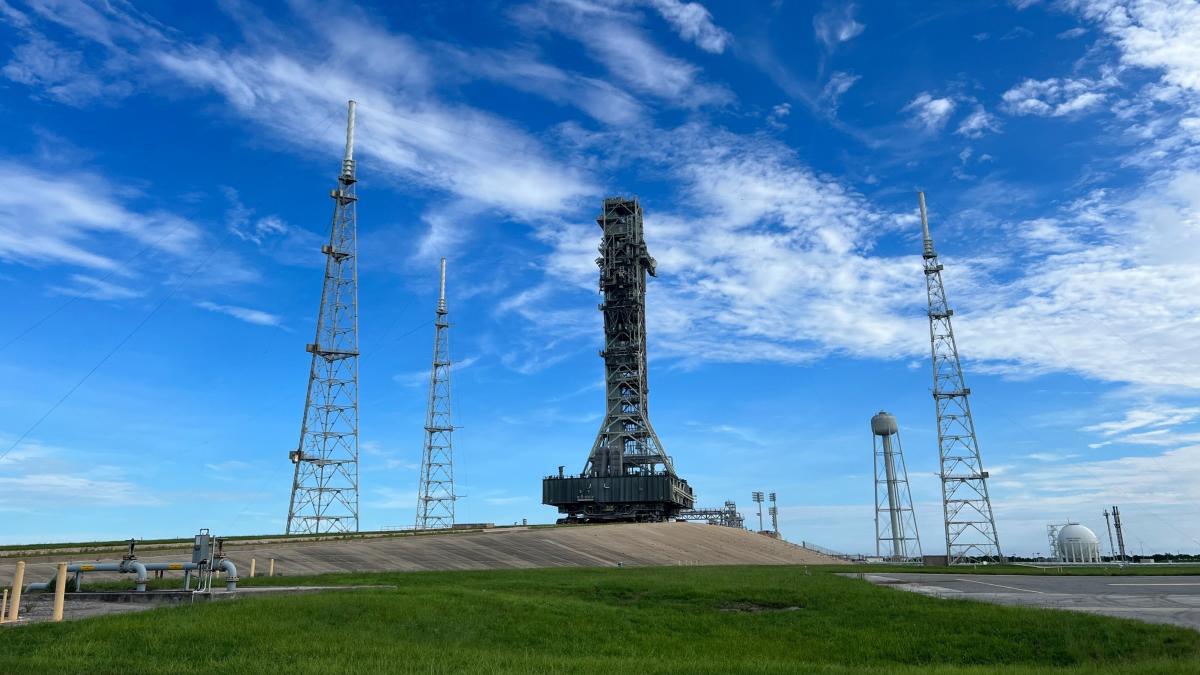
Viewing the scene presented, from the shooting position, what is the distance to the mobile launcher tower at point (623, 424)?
91.6 meters

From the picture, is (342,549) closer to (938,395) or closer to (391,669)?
(391,669)

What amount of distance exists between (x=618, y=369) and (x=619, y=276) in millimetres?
11957

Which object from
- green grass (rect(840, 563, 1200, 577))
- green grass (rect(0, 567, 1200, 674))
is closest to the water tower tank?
green grass (rect(840, 563, 1200, 577))

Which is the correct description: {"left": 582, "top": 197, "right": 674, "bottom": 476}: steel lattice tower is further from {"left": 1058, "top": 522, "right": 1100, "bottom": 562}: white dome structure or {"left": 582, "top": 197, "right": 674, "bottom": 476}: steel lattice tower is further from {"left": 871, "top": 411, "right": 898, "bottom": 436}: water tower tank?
{"left": 1058, "top": 522, "right": 1100, "bottom": 562}: white dome structure

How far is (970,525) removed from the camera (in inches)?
2472

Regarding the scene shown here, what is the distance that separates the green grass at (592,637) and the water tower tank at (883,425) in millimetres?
69162

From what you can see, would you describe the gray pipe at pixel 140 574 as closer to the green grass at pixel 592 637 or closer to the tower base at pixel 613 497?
the green grass at pixel 592 637

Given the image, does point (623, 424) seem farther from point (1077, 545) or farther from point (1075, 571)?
point (1075, 571)

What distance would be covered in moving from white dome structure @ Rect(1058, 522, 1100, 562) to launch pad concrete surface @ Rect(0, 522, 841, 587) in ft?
70.9

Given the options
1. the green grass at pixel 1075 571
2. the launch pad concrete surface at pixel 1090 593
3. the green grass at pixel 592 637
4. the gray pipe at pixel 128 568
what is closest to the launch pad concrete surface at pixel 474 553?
the gray pipe at pixel 128 568

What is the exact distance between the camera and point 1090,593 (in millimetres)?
24156

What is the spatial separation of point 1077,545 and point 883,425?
80.2 ft

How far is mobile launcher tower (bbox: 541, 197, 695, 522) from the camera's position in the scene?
91562 mm

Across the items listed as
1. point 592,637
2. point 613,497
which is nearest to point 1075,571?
point 592,637
